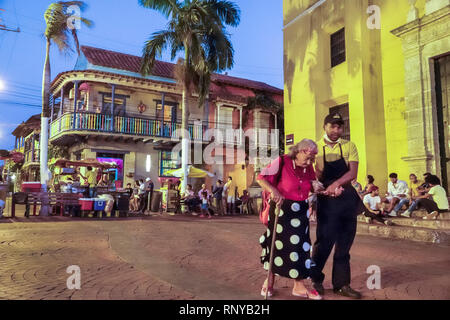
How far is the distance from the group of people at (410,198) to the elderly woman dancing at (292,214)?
5.32 m

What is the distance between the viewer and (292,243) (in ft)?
9.76

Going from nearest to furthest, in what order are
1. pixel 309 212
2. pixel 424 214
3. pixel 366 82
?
pixel 309 212 → pixel 424 214 → pixel 366 82

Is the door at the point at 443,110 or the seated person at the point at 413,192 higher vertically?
the door at the point at 443,110

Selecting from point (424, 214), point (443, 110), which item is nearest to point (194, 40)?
point (443, 110)

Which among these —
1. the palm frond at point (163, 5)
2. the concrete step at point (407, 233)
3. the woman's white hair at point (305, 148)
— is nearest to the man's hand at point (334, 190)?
the woman's white hair at point (305, 148)

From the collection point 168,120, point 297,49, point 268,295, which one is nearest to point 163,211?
point 168,120

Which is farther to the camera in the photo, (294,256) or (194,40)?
(194,40)

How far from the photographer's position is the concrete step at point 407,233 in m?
6.06

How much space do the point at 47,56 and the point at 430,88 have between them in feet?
44.1

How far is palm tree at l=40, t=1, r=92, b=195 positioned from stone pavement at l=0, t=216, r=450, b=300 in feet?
21.4

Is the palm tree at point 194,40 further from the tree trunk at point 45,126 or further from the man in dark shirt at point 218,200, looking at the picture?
the tree trunk at point 45,126

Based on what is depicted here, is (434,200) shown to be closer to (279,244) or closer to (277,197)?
(279,244)

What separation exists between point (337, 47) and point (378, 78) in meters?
2.18
